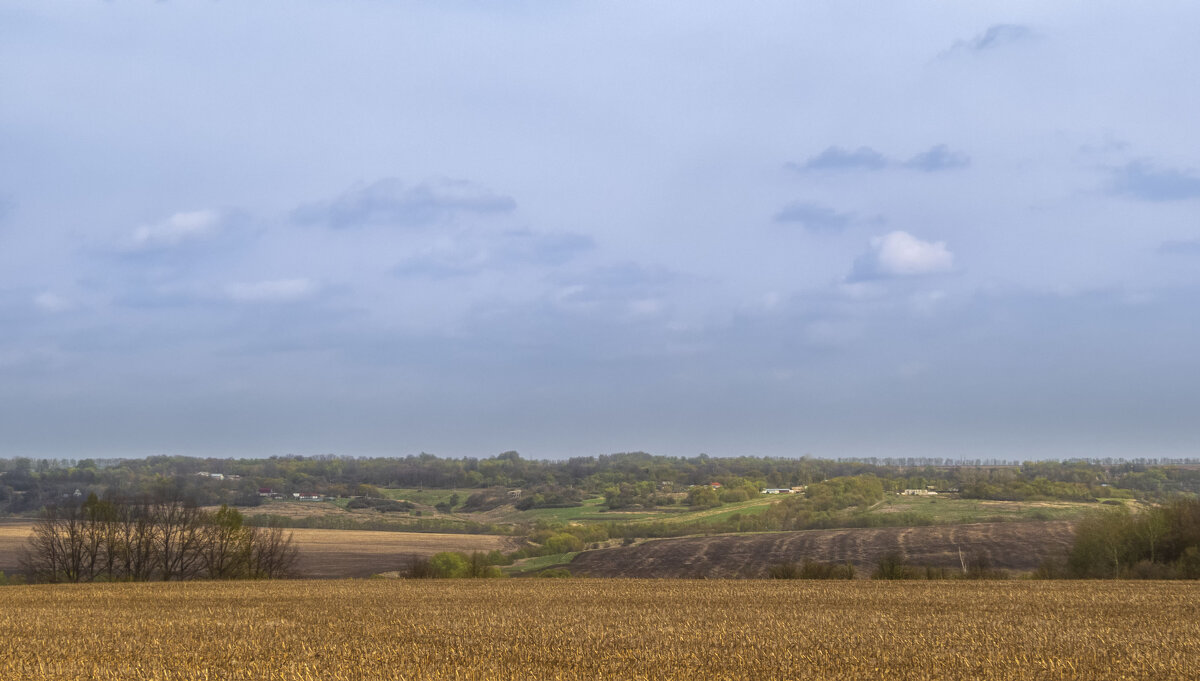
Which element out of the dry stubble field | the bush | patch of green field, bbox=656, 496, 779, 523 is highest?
the dry stubble field

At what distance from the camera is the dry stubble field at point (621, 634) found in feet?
53.0

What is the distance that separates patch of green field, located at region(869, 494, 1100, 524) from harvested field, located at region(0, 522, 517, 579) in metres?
48.0

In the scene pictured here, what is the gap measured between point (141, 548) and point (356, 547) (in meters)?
39.5

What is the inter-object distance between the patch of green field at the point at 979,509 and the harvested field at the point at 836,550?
8886 mm

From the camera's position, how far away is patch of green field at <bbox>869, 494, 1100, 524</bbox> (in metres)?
90.9

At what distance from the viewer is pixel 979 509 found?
3974 inches

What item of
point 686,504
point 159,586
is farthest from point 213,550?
point 686,504

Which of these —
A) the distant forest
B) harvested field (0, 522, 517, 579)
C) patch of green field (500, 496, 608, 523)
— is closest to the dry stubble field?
harvested field (0, 522, 517, 579)

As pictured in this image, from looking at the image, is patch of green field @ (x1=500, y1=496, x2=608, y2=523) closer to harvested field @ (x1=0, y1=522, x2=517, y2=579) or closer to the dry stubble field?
harvested field @ (x1=0, y1=522, x2=517, y2=579)

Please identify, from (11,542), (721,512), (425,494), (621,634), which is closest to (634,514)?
(721,512)

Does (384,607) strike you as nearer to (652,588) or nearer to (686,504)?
(652,588)

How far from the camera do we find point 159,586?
44000 mm

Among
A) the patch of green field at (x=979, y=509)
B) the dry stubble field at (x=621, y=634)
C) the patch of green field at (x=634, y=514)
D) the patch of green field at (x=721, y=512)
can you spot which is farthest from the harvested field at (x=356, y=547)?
the patch of green field at (x=979, y=509)

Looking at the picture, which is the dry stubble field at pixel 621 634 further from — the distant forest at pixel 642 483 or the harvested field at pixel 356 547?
the distant forest at pixel 642 483
